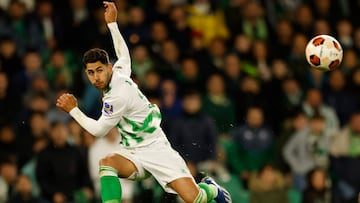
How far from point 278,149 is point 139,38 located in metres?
2.71

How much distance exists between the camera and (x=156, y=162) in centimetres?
1273

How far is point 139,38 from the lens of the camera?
18.3m

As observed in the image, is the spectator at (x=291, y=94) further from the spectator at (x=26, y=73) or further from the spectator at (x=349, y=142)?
the spectator at (x=26, y=73)

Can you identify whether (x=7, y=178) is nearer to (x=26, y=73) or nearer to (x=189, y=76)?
(x=26, y=73)

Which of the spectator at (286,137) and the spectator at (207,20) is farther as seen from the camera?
the spectator at (207,20)

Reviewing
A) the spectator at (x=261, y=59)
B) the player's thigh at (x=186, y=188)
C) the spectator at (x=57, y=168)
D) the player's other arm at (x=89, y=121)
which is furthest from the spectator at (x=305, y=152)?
the player's other arm at (x=89, y=121)

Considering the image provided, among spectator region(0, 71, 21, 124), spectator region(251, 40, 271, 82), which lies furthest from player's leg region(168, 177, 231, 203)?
spectator region(251, 40, 271, 82)

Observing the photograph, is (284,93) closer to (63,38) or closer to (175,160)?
(63,38)

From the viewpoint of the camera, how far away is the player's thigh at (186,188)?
1260cm

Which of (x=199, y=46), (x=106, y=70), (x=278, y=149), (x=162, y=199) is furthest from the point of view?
(x=199, y=46)

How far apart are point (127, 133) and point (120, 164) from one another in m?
0.34

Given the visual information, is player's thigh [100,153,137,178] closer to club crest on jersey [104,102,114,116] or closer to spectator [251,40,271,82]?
club crest on jersey [104,102,114,116]

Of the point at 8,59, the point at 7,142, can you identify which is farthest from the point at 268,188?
the point at 8,59

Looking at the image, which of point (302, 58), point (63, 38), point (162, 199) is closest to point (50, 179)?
point (162, 199)
